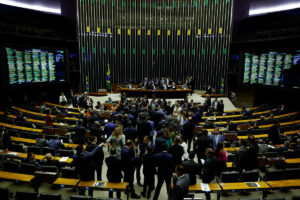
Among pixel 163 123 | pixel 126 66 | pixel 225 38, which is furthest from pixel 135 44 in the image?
pixel 163 123

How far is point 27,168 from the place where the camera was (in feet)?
16.0

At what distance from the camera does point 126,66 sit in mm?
19766

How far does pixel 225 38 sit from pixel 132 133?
15.2 m

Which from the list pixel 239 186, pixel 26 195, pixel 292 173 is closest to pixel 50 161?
pixel 26 195

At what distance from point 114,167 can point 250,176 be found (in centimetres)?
301

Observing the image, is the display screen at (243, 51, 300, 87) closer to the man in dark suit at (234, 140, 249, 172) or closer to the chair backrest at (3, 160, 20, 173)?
the man in dark suit at (234, 140, 249, 172)

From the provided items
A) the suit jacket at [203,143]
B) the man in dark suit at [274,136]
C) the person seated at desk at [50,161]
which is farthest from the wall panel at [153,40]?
the suit jacket at [203,143]

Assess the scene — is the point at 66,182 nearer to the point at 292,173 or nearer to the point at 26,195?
the point at 26,195

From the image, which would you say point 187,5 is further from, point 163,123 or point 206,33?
point 163,123

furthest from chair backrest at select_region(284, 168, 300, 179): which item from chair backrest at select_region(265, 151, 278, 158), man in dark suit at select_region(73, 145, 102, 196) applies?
man in dark suit at select_region(73, 145, 102, 196)

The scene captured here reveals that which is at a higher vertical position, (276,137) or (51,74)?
(51,74)

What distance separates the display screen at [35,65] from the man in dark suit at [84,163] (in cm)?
895

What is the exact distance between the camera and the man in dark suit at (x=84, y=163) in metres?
→ 4.16

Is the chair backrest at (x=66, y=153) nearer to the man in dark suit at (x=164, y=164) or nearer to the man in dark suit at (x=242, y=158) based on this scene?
the man in dark suit at (x=164, y=164)
